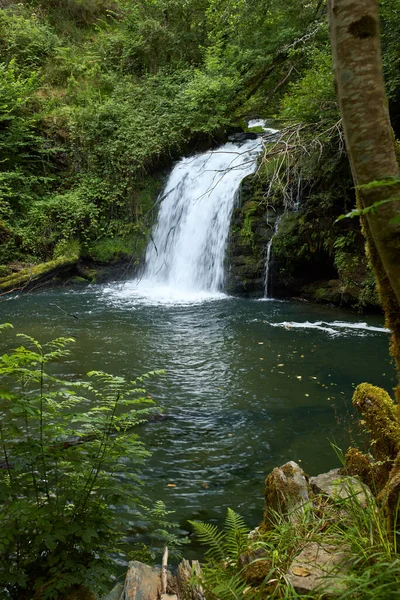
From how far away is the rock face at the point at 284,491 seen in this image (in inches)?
113

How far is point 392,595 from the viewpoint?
1400mm

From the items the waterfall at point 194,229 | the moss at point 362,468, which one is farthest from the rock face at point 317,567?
the waterfall at point 194,229

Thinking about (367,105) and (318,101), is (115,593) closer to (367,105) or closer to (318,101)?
(367,105)

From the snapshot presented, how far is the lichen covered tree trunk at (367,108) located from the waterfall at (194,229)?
38.2 ft

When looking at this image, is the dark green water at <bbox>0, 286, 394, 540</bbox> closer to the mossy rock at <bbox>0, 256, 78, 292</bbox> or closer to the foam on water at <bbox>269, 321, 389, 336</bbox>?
the foam on water at <bbox>269, 321, 389, 336</bbox>

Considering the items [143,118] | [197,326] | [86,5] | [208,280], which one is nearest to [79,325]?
[197,326]

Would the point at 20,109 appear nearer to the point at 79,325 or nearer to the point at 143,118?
the point at 143,118

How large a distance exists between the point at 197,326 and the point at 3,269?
24.9 ft

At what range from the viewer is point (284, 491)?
2.95 m

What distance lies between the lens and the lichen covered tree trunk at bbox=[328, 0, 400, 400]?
1.47m

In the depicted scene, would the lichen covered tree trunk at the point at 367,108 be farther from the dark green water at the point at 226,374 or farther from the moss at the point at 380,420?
the dark green water at the point at 226,374

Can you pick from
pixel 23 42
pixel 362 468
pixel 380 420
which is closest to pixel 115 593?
pixel 362 468

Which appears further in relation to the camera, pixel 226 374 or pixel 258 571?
pixel 226 374

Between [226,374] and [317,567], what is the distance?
16.5 feet
